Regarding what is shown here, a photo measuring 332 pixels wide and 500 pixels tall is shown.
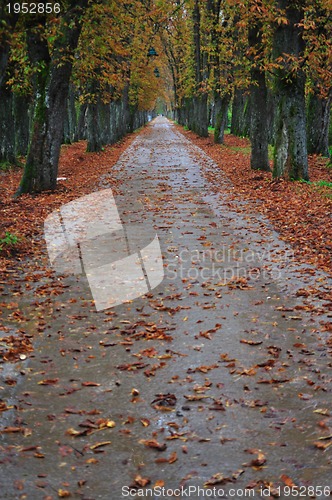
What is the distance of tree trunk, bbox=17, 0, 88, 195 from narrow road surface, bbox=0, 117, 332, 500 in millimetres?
7744

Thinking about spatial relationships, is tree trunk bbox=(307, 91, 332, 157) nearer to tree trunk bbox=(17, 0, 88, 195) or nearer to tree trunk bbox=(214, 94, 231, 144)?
tree trunk bbox=(214, 94, 231, 144)

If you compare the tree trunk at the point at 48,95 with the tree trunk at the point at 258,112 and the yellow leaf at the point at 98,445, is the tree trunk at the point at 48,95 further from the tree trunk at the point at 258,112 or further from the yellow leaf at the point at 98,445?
the yellow leaf at the point at 98,445

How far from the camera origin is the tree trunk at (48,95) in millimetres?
14852

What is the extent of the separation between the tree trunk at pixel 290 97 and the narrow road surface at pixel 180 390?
728cm

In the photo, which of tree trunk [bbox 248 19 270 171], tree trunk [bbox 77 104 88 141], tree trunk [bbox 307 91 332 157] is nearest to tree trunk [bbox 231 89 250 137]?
tree trunk [bbox 77 104 88 141]

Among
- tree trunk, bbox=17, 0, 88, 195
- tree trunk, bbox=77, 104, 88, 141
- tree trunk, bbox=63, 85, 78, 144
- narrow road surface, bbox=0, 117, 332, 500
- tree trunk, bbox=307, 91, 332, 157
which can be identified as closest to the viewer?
narrow road surface, bbox=0, 117, 332, 500

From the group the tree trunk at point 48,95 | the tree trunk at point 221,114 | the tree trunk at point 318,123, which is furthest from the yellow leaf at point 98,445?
the tree trunk at point 221,114

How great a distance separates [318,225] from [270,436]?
7.27 metres

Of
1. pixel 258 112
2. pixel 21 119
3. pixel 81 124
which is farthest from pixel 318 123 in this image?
pixel 81 124

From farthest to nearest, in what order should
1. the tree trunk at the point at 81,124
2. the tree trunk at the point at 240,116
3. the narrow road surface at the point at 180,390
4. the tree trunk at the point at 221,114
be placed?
the tree trunk at the point at 81,124, the tree trunk at the point at 240,116, the tree trunk at the point at 221,114, the narrow road surface at the point at 180,390

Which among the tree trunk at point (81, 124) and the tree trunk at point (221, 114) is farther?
the tree trunk at point (81, 124)

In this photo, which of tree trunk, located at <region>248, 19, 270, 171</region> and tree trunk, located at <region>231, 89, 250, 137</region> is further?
tree trunk, located at <region>231, 89, 250, 137</region>

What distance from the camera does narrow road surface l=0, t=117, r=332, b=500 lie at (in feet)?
12.6

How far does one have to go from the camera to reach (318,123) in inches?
922
